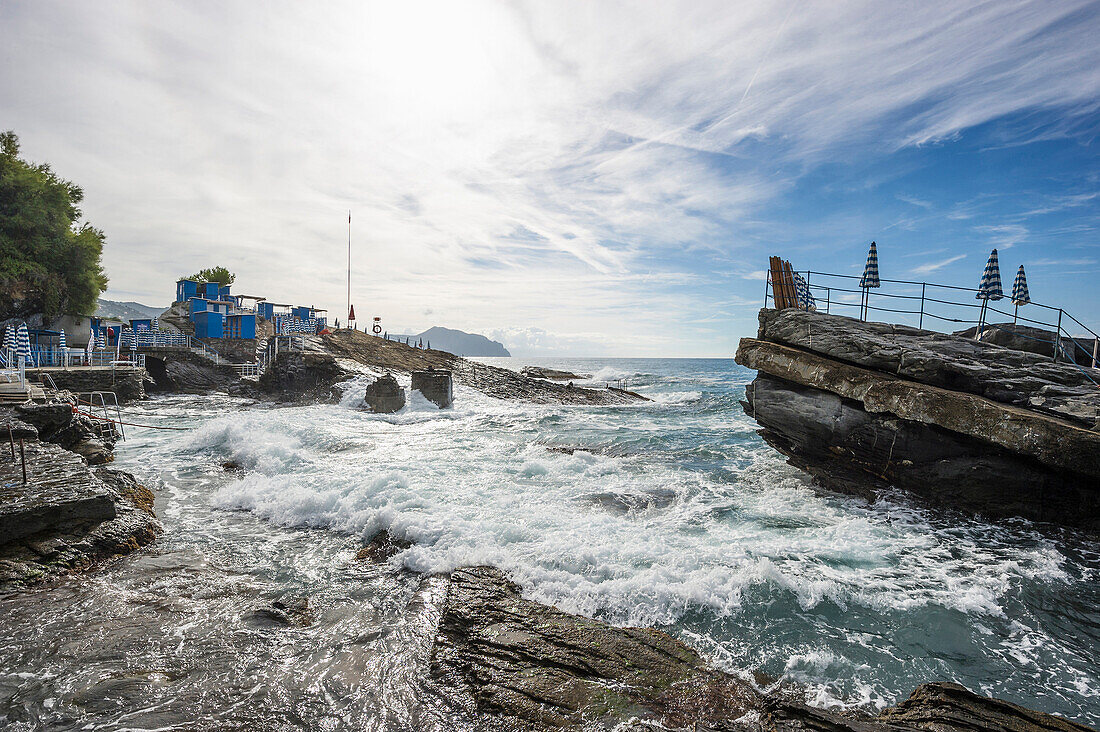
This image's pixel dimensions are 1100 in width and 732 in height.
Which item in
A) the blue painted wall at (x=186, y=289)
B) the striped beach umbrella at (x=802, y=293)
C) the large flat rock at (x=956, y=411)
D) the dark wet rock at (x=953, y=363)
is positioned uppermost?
the blue painted wall at (x=186, y=289)

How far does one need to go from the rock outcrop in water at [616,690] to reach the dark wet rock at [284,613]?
1750 mm

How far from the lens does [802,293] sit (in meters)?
15.6

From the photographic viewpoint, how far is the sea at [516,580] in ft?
14.0

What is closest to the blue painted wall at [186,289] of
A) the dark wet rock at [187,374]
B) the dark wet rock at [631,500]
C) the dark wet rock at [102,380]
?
the dark wet rock at [187,374]

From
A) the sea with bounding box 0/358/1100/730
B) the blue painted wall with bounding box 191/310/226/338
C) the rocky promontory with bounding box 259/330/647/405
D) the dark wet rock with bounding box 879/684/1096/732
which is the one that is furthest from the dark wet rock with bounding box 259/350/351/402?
the dark wet rock with bounding box 879/684/1096/732

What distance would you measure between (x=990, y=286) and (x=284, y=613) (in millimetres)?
20361

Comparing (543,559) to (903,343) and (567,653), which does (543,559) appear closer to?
(567,653)

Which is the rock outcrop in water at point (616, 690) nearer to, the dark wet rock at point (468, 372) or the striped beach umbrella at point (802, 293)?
the striped beach umbrella at point (802, 293)

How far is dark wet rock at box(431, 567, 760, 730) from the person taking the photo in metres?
4.02

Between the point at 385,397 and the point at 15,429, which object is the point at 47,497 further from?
the point at 385,397

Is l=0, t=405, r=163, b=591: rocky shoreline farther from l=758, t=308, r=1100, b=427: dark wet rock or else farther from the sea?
l=758, t=308, r=1100, b=427: dark wet rock

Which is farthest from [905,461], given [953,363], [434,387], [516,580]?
[434,387]

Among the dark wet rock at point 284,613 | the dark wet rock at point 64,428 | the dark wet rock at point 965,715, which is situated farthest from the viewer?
the dark wet rock at point 64,428

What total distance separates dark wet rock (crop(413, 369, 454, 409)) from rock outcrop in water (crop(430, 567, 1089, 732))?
21150 millimetres
